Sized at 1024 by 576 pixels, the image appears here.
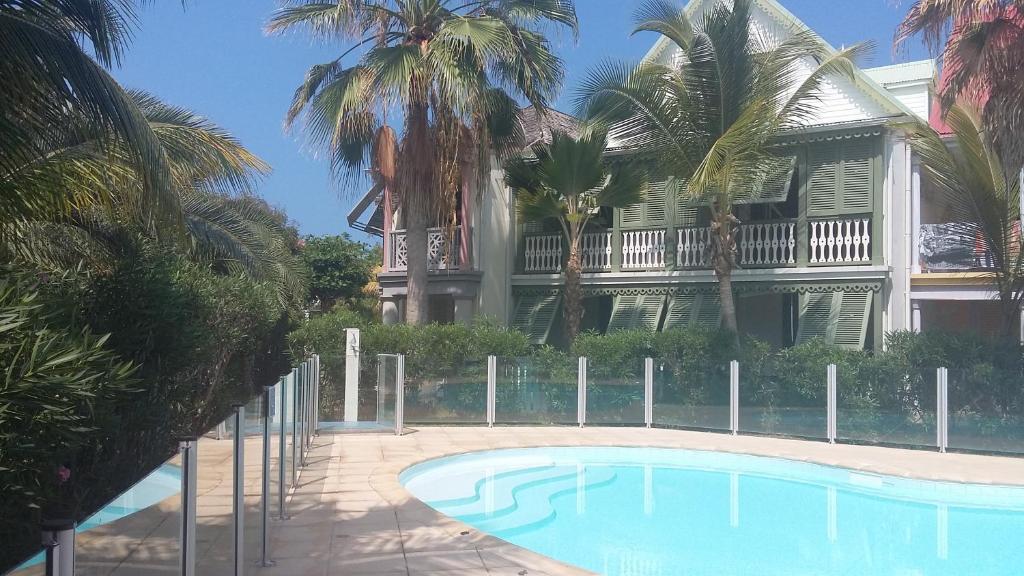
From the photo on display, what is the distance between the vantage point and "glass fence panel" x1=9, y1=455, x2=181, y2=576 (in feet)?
8.54

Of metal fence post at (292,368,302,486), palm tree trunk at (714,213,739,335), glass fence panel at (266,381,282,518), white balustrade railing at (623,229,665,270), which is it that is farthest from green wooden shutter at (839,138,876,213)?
glass fence panel at (266,381,282,518)

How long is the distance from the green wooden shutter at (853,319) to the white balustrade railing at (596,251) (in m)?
5.86

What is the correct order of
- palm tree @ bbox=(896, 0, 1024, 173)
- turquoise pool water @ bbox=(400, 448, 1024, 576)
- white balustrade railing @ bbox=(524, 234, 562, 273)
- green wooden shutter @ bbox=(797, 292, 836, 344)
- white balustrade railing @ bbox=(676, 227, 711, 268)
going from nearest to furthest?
turquoise pool water @ bbox=(400, 448, 1024, 576), palm tree @ bbox=(896, 0, 1024, 173), green wooden shutter @ bbox=(797, 292, 836, 344), white balustrade railing @ bbox=(676, 227, 711, 268), white balustrade railing @ bbox=(524, 234, 562, 273)

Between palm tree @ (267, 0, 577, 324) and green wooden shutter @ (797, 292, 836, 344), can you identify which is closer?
palm tree @ (267, 0, 577, 324)

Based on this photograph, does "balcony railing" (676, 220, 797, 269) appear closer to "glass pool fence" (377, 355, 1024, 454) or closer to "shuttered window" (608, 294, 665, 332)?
"shuttered window" (608, 294, 665, 332)

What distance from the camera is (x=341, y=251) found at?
3344 centimetres

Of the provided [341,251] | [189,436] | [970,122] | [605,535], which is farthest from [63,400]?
[341,251]

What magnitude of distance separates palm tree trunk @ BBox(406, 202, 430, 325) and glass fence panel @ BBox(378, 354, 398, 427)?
3150mm

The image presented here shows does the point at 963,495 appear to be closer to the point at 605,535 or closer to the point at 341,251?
the point at 605,535

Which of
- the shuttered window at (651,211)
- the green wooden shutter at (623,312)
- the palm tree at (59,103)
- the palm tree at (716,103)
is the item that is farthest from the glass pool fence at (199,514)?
the shuttered window at (651,211)

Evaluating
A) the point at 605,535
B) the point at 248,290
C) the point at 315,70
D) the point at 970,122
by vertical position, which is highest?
the point at 315,70

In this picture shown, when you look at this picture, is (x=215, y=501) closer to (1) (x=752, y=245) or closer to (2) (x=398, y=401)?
(2) (x=398, y=401)

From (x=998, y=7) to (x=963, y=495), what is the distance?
7353 millimetres

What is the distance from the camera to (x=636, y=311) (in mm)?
21375
